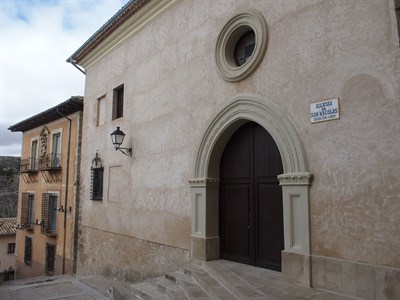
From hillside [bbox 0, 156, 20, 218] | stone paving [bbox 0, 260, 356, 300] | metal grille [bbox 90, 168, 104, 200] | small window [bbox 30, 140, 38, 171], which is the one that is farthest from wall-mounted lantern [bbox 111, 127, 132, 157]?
hillside [bbox 0, 156, 20, 218]

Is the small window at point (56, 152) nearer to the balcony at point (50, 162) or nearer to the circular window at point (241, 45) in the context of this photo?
the balcony at point (50, 162)

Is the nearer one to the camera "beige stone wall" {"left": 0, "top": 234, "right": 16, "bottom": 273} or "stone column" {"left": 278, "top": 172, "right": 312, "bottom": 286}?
"stone column" {"left": 278, "top": 172, "right": 312, "bottom": 286}

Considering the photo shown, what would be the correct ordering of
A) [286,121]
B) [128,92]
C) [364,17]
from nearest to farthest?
[364,17], [286,121], [128,92]

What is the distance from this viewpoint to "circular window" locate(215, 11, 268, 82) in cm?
552

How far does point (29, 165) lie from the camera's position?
16.3 m

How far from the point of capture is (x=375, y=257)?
12.8 ft

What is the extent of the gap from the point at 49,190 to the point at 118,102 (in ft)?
20.9

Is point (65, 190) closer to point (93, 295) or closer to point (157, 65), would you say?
point (93, 295)

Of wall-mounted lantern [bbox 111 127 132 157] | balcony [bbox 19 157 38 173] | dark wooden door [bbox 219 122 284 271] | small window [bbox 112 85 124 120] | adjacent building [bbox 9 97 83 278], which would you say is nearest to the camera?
dark wooden door [bbox 219 122 284 271]

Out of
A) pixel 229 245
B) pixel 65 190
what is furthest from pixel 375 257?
pixel 65 190

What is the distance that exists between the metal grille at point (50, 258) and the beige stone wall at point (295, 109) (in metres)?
5.68

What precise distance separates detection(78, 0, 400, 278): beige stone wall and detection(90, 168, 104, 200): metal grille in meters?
1.03

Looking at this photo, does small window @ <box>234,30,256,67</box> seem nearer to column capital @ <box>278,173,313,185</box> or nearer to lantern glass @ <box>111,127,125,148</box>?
column capital @ <box>278,173,313,185</box>

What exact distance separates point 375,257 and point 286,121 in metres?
2.14
